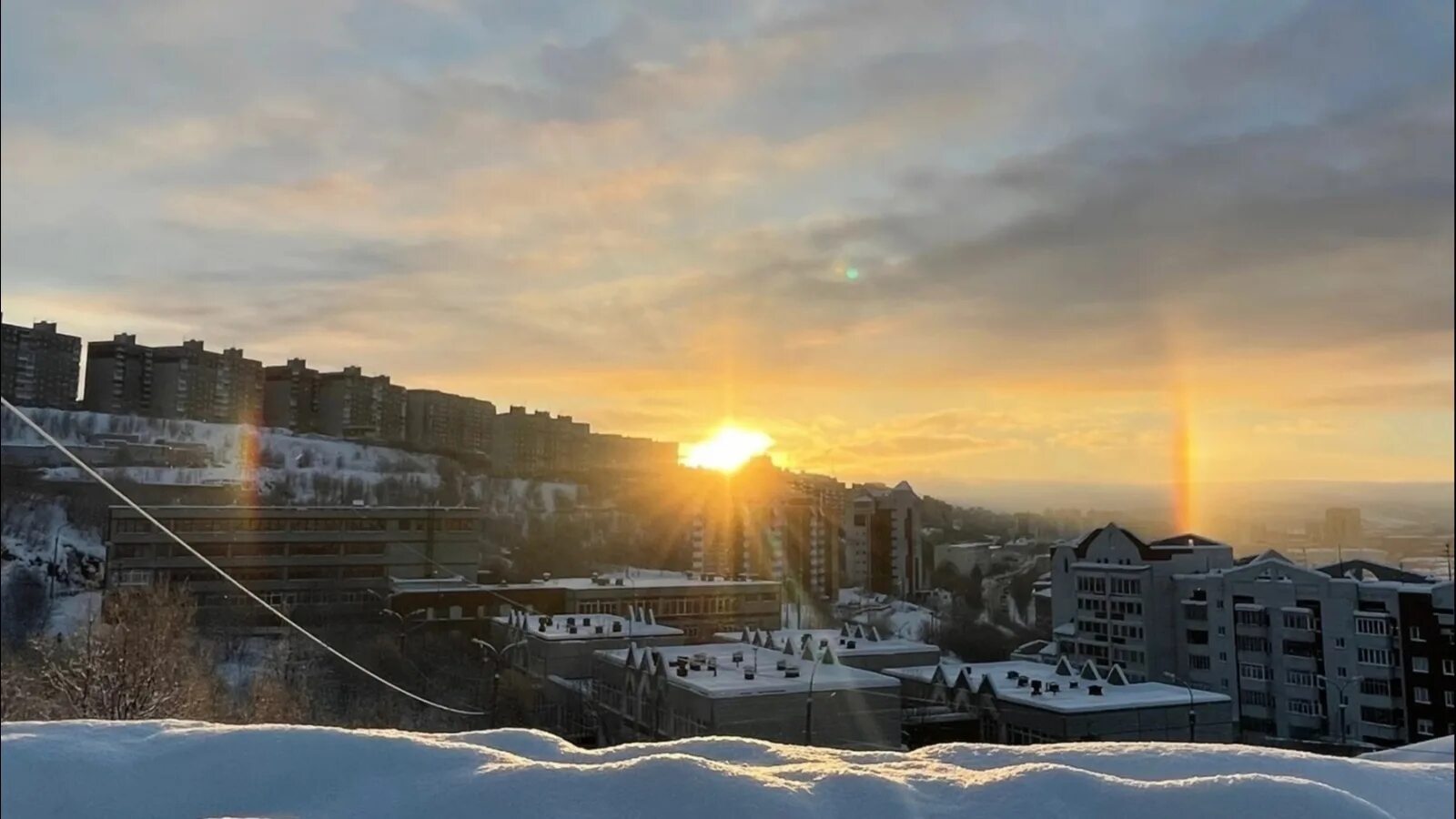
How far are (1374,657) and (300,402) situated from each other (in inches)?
360

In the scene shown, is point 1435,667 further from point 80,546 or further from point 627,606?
point 80,546

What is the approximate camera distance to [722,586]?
7891 millimetres

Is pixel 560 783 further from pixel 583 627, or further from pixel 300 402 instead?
pixel 300 402

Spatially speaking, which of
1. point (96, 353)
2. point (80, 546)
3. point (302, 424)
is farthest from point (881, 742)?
point (96, 353)

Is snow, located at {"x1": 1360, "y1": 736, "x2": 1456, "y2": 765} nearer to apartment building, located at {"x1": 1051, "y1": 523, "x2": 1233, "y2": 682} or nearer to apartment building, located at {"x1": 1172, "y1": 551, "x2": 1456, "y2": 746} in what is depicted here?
apartment building, located at {"x1": 1172, "y1": 551, "x2": 1456, "y2": 746}

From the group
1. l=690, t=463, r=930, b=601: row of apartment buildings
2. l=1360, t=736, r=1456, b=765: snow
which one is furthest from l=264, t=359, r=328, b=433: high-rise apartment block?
→ l=1360, t=736, r=1456, b=765: snow

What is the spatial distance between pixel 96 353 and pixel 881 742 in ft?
23.4

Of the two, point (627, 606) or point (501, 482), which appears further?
point (501, 482)

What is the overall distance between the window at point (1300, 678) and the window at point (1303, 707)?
0.12 metres

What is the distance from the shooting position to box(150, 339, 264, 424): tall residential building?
805 cm

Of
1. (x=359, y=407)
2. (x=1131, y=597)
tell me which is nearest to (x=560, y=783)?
(x=1131, y=597)

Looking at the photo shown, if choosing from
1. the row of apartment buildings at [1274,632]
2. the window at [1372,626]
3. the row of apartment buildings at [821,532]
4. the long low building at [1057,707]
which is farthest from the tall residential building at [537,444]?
the window at [1372,626]

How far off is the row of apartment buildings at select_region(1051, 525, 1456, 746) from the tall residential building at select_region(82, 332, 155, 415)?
26.2 ft

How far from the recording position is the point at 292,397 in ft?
28.6
